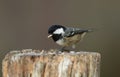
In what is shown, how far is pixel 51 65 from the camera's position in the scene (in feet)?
10.4

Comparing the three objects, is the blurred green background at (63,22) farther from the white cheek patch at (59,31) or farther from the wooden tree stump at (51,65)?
the wooden tree stump at (51,65)

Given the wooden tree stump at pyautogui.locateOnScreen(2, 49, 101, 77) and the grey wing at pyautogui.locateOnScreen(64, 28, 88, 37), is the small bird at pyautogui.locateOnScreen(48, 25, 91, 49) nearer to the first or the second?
the grey wing at pyautogui.locateOnScreen(64, 28, 88, 37)

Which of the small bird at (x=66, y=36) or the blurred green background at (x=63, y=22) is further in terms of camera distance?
the blurred green background at (x=63, y=22)

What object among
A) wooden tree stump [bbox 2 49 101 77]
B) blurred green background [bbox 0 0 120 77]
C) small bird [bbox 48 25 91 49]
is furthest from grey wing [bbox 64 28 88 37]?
blurred green background [bbox 0 0 120 77]

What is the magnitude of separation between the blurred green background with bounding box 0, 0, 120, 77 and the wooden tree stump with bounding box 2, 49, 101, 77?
2476mm

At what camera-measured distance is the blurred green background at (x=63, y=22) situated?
228 inches

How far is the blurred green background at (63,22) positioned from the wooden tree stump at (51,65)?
2.48m

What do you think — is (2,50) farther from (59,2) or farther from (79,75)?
(79,75)

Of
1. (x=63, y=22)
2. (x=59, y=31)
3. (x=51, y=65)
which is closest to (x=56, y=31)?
(x=59, y=31)

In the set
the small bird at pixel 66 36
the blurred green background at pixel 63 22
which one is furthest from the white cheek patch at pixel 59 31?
the blurred green background at pixel 63 22

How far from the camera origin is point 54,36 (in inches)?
157

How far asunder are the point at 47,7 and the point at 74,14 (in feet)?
0.95

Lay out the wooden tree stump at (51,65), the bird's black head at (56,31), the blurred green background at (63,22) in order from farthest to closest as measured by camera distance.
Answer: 1. the blurred green background at (63,22)
2. the bird's black head at (56,31)
3. the wooden tree stump at (51,65)

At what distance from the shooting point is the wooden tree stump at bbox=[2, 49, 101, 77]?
3.15 m
